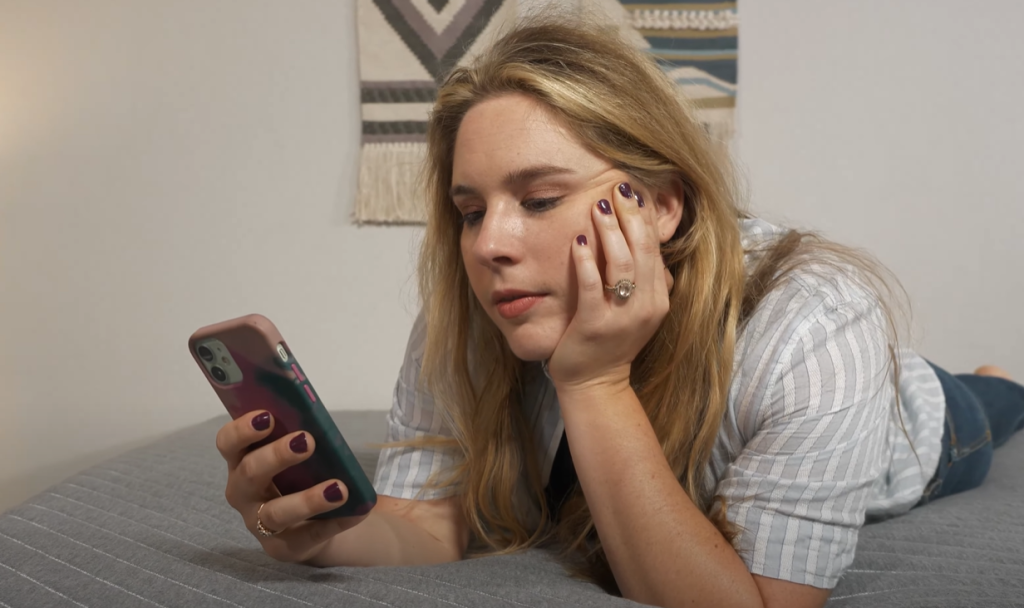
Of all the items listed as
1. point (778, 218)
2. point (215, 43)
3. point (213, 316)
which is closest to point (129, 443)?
point (213, 316)

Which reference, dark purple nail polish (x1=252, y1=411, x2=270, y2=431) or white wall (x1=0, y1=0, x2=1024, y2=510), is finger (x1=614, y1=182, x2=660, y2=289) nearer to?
dark purple nail polish (x1=252, y1=411, x2=270, y2=431)

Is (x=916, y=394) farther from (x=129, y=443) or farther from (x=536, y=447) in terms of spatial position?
(x=129, y=443)

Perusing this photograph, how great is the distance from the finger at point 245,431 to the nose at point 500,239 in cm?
Result: 28

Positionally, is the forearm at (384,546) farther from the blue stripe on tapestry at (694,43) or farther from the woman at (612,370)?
the blue stripe on tapestry at (694,43)

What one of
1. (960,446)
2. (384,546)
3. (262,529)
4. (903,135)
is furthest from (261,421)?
(903,135)

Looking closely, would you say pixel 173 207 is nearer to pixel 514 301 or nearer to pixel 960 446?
pixel 514 301

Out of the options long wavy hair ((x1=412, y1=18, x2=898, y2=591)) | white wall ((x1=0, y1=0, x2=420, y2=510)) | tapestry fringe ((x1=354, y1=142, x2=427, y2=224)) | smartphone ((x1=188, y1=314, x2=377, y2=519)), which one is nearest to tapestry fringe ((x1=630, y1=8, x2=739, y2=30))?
tapestry fringe ((x1=354, y1=142, x2=427, y2=224))

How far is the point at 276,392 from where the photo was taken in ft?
2.25

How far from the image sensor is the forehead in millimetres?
839

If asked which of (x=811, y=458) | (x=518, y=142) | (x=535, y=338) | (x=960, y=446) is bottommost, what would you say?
(x=960, y=446)

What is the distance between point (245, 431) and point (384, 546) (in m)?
0.26

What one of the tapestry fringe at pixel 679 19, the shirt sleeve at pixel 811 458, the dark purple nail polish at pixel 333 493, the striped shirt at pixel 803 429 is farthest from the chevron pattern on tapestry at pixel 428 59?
the dark purple nail polish at pixel 333 493

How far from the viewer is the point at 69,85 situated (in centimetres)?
198

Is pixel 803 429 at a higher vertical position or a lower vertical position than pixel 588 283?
lower
